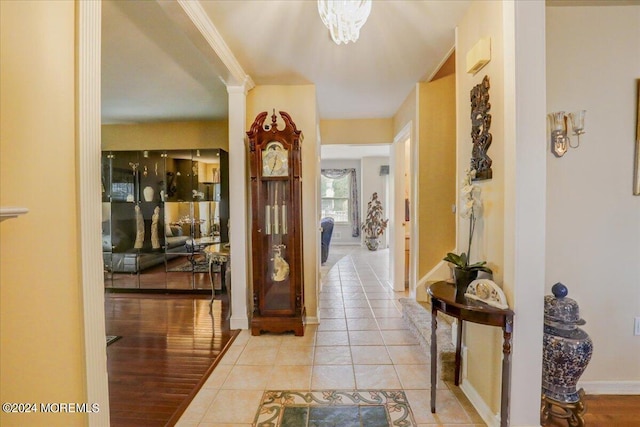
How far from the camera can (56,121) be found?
0.98 m

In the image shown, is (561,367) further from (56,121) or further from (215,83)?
(215,83)

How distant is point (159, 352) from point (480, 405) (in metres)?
2.57

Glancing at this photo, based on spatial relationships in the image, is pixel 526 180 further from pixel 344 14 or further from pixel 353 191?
pixel 353 191

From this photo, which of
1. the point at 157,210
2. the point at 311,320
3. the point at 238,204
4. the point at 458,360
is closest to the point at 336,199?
the point at 157,210

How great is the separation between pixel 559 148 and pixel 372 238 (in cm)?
638

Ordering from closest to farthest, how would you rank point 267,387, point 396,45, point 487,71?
point 487,71 < point 267,387 < point 396,45

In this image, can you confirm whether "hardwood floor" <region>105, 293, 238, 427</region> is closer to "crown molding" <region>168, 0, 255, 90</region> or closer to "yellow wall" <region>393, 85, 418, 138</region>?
"crown molding" <region>168, 0, 255, 90</region>

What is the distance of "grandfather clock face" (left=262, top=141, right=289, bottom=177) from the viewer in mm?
2859

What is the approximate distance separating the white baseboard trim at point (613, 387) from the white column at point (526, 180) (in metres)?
0.84

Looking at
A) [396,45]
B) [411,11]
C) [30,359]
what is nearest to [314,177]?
[396,45]

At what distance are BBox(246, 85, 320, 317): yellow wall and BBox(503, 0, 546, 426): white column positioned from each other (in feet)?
6.47

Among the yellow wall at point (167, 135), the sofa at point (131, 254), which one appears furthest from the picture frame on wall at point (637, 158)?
the sofa at point (131, 254)

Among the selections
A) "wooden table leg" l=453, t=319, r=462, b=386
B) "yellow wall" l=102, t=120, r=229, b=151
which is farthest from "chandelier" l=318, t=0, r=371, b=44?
"yellow wall" l=102, t=120, r=229, b=151

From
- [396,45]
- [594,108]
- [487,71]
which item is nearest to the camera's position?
[487,71]
